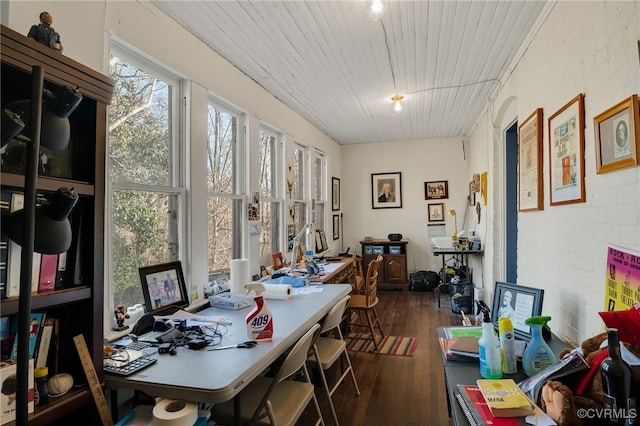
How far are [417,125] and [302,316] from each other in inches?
173

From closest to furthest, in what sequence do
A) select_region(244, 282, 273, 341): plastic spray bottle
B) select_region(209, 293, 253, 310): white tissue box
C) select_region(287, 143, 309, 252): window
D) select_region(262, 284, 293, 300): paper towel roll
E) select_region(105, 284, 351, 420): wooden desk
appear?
1. select_region(105, 284, 351, 420): wooden desk
2. select_region(244, 282, 273, 341): plastic spray bottle
3. select_region(209, 293, 253, 310): white tissue box
4. select_region(262, 284, 293, 300): paper towel roll
5. select_region(287, 143, 309, 252): window

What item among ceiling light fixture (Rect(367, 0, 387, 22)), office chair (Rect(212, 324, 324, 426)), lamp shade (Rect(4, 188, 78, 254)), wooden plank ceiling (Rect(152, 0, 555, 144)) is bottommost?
office chair (Rect(212, 324, 324, 426))

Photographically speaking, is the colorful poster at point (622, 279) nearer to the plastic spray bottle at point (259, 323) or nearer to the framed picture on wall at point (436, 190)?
the plastic spray bottle at point (259, 323)

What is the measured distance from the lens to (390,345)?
3.76 meters

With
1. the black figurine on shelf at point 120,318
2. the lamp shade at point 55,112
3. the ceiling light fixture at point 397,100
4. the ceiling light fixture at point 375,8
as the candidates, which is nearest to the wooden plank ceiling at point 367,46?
the ceiling light fixture at point 397,100

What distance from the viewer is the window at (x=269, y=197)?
406 cm

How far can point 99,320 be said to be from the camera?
52.9 inches

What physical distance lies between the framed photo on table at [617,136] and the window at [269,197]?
10.0ft

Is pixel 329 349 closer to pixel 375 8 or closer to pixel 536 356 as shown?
pixel 536 356

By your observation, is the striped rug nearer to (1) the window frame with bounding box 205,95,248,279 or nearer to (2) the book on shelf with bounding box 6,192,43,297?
(1) the window frame with bounding box 205,95,248,279

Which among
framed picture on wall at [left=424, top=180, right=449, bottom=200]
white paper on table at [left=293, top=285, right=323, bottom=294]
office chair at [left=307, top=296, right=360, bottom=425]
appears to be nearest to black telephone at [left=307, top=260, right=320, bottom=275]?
white paper on table at [left=293, top=285, right=323, bottom=294]

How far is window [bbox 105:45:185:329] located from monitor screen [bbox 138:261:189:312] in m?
0.18

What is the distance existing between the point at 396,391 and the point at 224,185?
230cm

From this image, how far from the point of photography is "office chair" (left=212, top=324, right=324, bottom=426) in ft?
5.41
